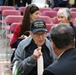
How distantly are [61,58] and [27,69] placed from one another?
A: 0.90 m

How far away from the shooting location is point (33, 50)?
3.20m

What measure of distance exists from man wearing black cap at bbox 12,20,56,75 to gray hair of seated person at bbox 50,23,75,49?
2.30 feet

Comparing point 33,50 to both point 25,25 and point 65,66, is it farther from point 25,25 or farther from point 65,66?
point 25,25

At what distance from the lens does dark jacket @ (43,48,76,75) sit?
2152 millimetres

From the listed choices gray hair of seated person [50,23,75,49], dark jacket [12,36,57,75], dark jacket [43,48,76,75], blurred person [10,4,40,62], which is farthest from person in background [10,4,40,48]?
dark jacket [43,48,76,75]

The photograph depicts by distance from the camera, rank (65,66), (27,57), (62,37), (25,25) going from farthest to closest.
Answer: (25,25)
(27,57)
(62,37)
(65,66)

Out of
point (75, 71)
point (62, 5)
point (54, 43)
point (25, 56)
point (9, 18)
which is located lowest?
point (62, 5)

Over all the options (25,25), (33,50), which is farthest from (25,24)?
(33,50)

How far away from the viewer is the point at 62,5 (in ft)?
41.7

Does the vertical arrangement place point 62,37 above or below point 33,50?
above

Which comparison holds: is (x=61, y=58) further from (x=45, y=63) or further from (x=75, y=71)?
(x=45, y=63)

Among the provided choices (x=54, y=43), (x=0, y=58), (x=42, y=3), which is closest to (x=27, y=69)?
(x=54, y=43)

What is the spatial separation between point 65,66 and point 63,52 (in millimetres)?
118

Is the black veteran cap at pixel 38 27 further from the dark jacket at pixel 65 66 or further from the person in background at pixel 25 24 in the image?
the person in background at pixel 25 24
